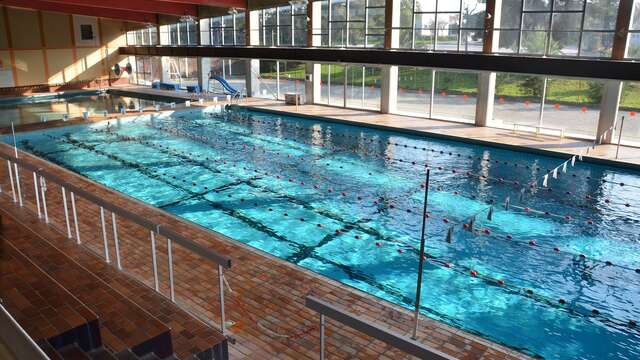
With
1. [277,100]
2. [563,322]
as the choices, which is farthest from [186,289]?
[277,100]

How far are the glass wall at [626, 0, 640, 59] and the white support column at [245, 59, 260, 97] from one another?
15134 millimetres

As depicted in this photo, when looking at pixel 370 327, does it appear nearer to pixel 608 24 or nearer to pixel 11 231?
pixel 11 231

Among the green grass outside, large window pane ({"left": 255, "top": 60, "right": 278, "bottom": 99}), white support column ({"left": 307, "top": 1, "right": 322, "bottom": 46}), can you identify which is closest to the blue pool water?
the green grass outside

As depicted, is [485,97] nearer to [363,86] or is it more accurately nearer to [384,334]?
[363,86]

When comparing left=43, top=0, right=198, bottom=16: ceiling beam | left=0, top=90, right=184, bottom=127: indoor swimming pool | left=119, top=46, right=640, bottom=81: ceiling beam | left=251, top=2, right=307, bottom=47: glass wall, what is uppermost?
left=43, top=0, right=198, bottom=16: ceiling beam

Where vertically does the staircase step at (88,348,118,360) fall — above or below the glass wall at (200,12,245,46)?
below

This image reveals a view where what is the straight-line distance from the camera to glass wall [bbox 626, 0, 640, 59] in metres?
12.3

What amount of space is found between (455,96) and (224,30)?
13.0m

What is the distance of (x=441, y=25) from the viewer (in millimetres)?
16469

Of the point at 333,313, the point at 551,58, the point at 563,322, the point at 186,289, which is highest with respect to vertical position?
the point at 551,58

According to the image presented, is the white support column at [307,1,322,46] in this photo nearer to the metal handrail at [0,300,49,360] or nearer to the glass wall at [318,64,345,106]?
the glass wall at [318,64,345,106]

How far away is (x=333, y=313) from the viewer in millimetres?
2826

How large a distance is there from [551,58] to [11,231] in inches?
478

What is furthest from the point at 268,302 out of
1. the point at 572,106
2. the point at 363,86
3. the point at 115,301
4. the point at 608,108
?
the point at 363,86
